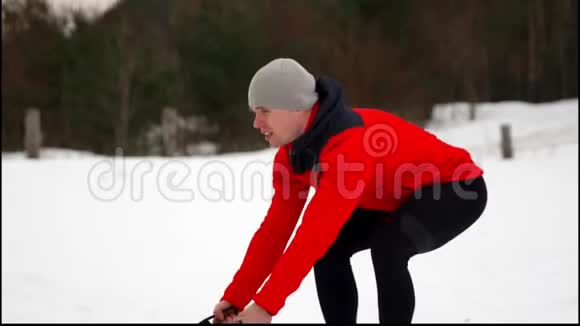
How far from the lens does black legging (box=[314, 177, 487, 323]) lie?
4.86 feet

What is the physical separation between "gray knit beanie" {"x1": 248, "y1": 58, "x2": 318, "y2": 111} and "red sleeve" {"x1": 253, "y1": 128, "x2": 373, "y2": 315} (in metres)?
0.14

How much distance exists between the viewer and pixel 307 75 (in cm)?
142

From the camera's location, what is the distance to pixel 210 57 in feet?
50.5

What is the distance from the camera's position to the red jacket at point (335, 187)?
124 centimetres

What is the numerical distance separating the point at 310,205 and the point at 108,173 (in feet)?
19.2

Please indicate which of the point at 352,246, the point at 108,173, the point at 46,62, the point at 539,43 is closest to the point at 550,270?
the point at 352,246

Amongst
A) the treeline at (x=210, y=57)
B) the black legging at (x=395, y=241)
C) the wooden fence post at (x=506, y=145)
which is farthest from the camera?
the treeline at (x=210, y=57)

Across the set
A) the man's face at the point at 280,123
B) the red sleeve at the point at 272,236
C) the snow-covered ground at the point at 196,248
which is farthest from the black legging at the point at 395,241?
the snow-covered ground at the point at 196,248

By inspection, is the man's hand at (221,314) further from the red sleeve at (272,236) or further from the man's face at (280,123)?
the man's face at (280,123)

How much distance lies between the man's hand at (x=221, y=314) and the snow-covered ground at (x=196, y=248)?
1.89 metres

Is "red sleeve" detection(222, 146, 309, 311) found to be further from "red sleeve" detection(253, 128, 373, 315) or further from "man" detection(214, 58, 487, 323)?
"red sleeve" detection(253, 128, 373, 315)

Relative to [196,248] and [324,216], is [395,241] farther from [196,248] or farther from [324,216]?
[196,248]

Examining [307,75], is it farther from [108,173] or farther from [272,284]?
[108,173]

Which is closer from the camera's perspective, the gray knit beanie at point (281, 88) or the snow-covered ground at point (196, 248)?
the gray knit beanie at point (281, 88)
